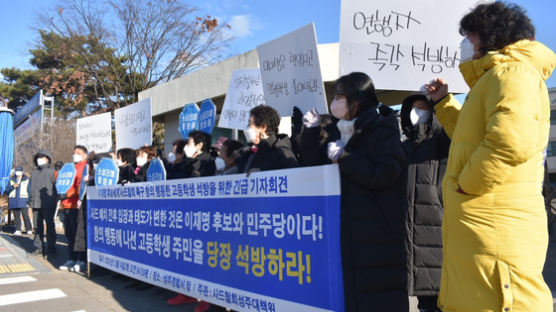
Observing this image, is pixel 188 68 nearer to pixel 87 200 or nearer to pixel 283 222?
pixel 87 200

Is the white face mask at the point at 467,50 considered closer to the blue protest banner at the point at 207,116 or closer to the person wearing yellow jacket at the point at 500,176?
the person wearing yellow jacket at the point at 500,176

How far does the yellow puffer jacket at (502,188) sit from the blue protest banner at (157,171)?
3.66 metres

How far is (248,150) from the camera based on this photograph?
14.2ft

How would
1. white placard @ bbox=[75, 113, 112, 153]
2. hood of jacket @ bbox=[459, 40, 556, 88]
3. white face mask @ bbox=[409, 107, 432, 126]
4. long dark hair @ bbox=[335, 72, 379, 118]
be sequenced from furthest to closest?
white placard @ bbox=[75, 113, 112, 153], white face mask @ bbox=[409, 107, 432, 126], long dark hair @ bbox=[335, 72, 379, 118], hood of jacket @ bbox=[459, 40, 556, 88]

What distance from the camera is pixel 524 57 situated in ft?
6.19

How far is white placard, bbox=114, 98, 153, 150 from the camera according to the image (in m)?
6.87

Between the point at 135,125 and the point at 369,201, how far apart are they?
5349 mm

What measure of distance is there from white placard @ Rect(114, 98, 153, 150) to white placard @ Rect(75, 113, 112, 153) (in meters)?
0.40

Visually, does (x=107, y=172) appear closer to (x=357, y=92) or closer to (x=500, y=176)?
(x=357, y=92)

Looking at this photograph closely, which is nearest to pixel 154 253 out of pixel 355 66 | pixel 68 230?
pixel 355 66

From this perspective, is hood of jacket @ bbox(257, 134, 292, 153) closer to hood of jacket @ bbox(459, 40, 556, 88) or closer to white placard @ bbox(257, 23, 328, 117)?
white placard @ bbox(257, 23, 328, 117)

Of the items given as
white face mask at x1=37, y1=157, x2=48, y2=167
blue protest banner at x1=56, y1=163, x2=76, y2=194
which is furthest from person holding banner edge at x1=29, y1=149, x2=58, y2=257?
blue protest banner at x1=56, y1=163, x2=76, y2=194

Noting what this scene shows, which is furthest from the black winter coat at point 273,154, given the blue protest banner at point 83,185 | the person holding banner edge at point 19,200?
the person holding banner edge at point 19,200

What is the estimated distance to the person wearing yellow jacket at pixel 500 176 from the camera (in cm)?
179
